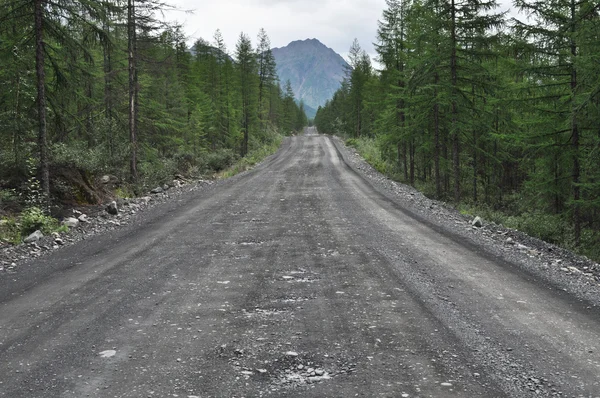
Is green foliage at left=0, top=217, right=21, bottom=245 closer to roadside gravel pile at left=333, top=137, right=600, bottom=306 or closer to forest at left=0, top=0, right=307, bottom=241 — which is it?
forest at left=0, top=0, right=307, bottom=241

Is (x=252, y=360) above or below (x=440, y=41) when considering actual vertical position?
below

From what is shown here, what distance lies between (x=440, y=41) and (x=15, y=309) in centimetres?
1770

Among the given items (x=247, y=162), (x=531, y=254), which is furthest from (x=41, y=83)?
(x=247, y=162)

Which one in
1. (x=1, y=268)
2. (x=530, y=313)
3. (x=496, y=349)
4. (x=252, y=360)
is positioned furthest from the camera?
(x=1, y=268)

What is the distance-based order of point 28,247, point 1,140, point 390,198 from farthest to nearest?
point 390,198 → point 1,140 → point 28,247

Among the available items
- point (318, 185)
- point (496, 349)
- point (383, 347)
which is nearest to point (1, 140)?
point (318, 185)

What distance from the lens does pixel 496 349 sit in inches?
163

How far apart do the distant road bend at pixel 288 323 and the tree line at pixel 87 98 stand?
573 cm

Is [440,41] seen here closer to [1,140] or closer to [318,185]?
[318,185]

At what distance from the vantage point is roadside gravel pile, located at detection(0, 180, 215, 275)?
7863mm

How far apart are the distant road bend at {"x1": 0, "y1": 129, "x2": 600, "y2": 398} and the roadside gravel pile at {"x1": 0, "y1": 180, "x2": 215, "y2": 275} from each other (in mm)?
522

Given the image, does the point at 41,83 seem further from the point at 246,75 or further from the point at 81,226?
the point at 246,75

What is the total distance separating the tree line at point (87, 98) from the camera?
11164mm

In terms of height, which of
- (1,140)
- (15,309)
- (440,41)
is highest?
(440,41)
